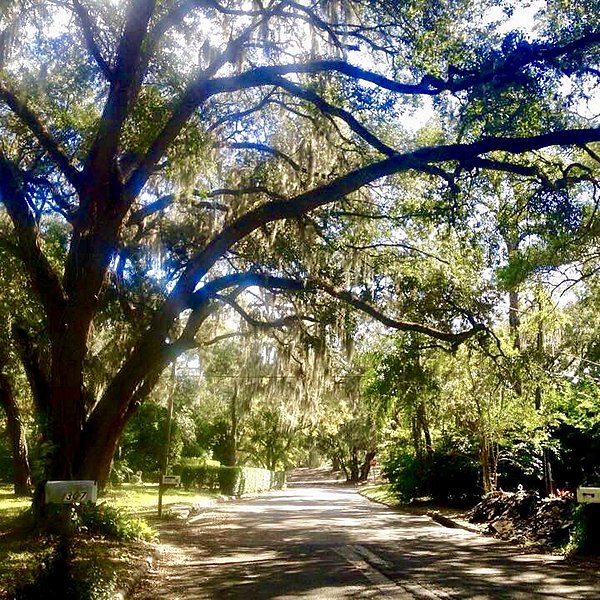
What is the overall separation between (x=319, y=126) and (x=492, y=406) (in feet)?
29.8

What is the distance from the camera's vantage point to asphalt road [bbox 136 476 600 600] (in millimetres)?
7176

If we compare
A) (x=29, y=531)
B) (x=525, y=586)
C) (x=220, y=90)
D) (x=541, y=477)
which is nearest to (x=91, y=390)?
(x=29, y=531)

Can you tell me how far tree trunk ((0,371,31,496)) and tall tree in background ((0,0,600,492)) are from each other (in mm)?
7568

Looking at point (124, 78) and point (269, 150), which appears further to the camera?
point (269, 150)

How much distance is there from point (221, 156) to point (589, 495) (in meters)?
8.31

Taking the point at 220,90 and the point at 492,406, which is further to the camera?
the point at 492,406

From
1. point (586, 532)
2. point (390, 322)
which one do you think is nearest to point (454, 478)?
point (390, 322)

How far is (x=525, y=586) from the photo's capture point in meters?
7.51

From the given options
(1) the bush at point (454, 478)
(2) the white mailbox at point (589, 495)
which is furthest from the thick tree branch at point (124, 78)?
(1) the bush at point (454, 478)

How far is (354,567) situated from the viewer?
28.9 feet

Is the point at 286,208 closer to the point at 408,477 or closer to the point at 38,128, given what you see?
the point at 38,128

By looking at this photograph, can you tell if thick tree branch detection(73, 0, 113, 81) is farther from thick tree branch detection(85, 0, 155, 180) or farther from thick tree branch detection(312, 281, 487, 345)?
thick tree branch detection(312, 281, 487, 345)

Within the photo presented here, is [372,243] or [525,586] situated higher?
[372,243]

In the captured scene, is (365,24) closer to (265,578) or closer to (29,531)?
(265,578)
